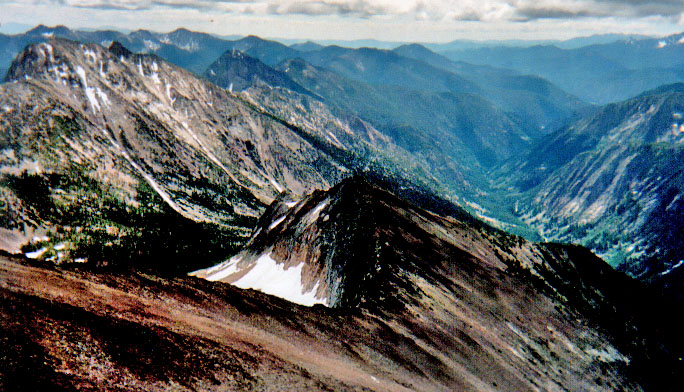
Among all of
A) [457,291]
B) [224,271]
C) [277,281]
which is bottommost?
[224,271]

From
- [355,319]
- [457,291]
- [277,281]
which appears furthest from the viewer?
[277,281]

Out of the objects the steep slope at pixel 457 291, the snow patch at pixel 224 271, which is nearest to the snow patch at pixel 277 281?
the steep slope at pixel 457 291

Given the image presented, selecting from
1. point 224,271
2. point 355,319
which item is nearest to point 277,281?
point 224,271

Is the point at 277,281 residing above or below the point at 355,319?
below

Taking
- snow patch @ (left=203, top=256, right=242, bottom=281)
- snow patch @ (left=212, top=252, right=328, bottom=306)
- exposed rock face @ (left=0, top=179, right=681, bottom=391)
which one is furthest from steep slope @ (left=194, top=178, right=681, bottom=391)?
snow patch @ (left=203, top=256, right=242, bottom=281)

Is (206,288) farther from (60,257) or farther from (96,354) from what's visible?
(60,257)

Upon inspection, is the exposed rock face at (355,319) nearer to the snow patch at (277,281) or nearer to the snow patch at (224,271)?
the snow patch at (277,281)

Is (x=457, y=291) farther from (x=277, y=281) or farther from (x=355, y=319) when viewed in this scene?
(x=277, y=281)

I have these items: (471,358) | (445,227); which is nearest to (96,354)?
(471,358)

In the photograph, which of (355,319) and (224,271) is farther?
(224,271)
